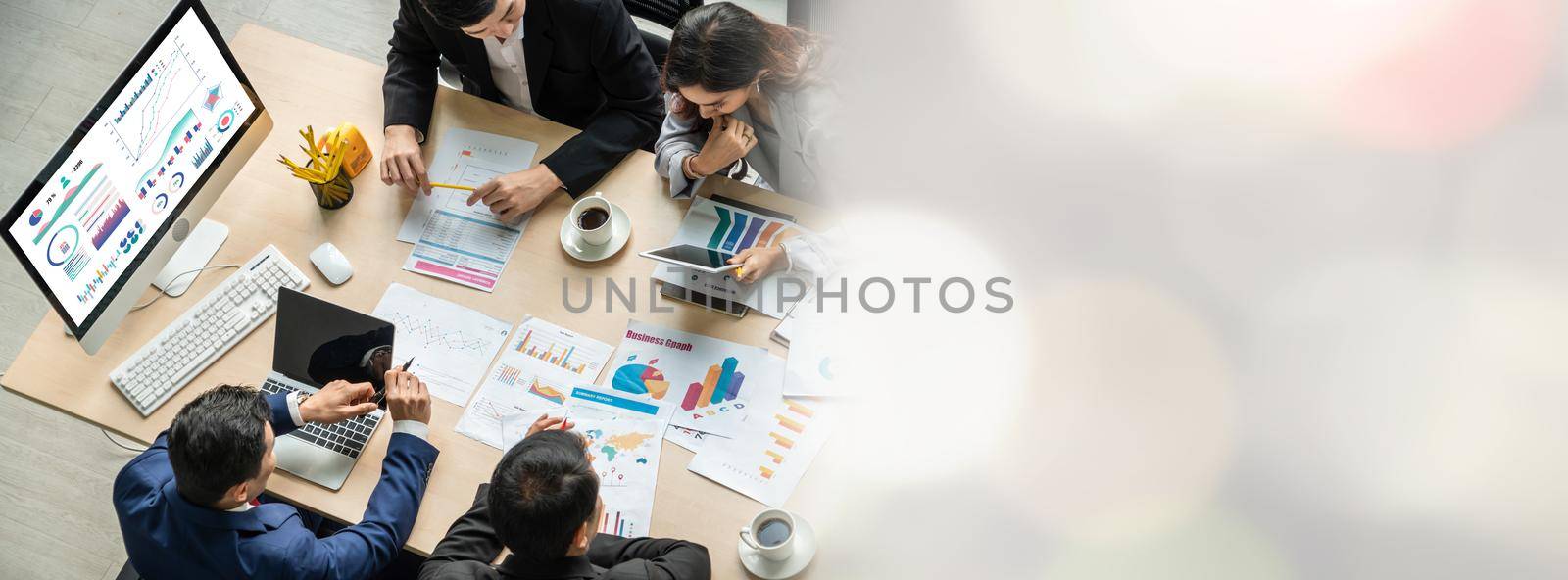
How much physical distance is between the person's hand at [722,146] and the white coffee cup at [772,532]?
59cm

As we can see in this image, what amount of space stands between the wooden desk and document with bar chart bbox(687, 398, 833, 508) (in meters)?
0.02

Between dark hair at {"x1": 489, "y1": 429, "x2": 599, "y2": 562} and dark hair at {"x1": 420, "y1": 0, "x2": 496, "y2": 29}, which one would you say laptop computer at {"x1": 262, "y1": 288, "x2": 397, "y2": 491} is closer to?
dark hair at {"x1": 489, "y1": 429, "x2": 599, "y2": 562}

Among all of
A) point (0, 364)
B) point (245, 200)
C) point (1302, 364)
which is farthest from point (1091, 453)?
point (0, 364)

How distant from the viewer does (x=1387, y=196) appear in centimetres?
62

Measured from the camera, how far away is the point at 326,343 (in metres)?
1.47

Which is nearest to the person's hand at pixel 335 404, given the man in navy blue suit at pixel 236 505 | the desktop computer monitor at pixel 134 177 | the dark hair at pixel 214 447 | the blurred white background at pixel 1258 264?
the man in navy blue suit at pixel 236 505

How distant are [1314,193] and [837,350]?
867 mm

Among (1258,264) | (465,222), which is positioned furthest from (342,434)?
(1258,264)

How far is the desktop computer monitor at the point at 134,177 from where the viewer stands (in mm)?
1289

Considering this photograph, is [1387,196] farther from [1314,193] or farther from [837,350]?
[837,350]

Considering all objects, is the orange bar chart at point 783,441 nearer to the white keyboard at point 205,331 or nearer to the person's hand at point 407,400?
the person's hand at point 407,400

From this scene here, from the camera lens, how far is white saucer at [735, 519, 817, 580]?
4.19 feet

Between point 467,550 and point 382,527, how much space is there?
0.47 feet

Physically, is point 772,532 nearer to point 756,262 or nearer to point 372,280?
point 756,262
